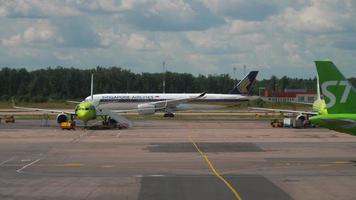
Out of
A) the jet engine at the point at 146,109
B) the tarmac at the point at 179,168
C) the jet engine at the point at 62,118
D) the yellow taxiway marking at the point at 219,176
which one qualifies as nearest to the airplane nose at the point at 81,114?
the jet engine at the point at 62,118

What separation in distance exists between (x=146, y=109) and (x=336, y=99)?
69.7 m

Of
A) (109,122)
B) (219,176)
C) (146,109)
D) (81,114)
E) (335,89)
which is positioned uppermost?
(335,89)

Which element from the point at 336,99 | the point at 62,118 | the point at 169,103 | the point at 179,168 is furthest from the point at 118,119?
the point at 336,99

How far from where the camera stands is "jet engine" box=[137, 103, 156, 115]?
9888cm

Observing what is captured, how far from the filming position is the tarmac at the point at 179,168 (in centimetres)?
2144

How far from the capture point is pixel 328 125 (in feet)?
95.3

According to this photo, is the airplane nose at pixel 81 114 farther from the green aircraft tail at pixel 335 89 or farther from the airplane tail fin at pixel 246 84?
the airplane tail fin at pixel 246 84

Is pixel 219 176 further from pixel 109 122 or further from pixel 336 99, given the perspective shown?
pixel 109 122

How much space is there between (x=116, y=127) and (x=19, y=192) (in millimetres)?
45625

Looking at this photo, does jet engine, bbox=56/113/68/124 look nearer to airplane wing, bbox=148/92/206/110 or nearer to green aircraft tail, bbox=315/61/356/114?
airplane wing, bbox=148/92/206/110

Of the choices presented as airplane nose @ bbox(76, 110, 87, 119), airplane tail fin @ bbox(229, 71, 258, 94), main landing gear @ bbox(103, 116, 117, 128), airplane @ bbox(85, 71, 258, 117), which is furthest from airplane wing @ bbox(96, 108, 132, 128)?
airplane tail fin @ bbox(229, 71, 258, 94)

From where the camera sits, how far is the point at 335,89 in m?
29.9

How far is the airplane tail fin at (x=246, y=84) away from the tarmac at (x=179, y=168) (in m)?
62.4

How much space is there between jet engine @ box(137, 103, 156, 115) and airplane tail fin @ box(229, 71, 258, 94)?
59.2 feet
